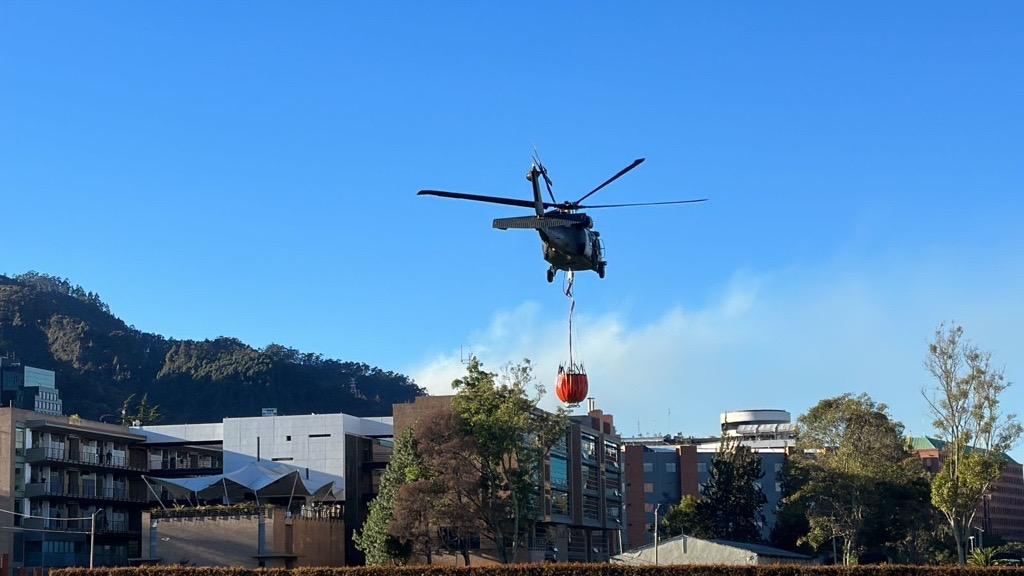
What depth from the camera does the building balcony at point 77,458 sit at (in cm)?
10069

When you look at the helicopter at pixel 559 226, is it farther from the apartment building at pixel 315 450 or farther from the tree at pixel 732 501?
the tree at pixel 732 501

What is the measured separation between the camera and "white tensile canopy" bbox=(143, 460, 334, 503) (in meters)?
98.1

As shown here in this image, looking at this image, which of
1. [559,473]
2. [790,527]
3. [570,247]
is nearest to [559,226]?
[570,247]

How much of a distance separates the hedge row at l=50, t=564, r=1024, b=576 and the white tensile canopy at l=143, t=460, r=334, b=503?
32.5m

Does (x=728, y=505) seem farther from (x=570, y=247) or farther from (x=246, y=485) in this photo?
(x=570, y=247)

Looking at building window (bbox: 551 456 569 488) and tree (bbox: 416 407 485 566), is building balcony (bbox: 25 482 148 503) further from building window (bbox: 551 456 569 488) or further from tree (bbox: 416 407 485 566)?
building window (bbox: 551 456 569 488)

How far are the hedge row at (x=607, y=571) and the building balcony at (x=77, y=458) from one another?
40028 millimetres

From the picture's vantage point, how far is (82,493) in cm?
10638

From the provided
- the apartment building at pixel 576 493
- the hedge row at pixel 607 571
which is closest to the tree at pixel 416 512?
the apartment building at pixel 576 493

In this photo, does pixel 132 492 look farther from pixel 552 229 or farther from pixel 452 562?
pixel 552 229

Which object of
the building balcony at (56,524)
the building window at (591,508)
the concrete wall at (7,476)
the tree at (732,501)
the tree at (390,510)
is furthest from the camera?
the tree at (732,501)

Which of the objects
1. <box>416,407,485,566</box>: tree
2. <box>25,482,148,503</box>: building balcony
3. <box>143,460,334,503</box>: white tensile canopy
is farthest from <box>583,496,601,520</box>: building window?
<box>25,482,148,503</box>: building balcony

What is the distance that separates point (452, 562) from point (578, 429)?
20.7 m

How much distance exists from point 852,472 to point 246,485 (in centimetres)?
4873
